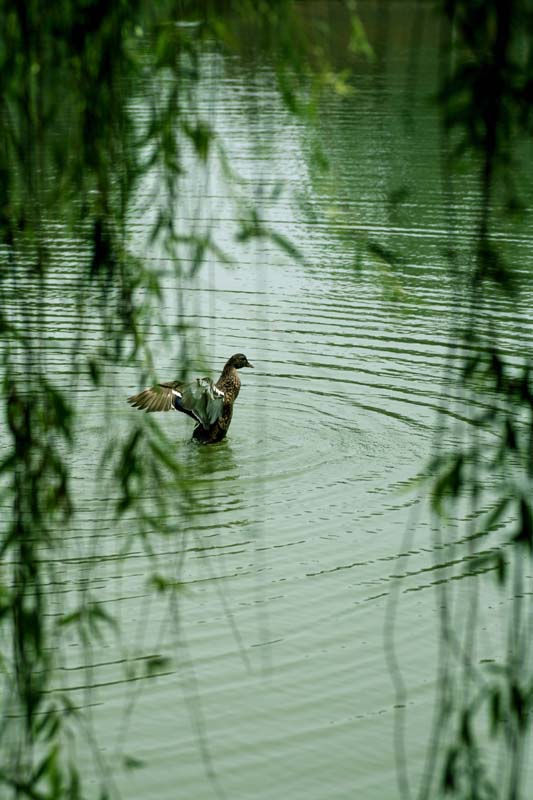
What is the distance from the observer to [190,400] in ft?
33.0

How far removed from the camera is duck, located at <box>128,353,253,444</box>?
32.2ft

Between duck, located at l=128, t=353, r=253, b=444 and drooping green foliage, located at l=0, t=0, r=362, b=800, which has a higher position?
drooping green foliage, located at l=0, t=0, r=362, b=800

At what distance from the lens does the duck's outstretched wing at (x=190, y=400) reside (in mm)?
9672

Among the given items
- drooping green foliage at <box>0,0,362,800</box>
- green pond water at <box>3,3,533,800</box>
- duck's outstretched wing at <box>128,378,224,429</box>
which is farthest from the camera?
duck's outstretched wing at <box>128,378,224,429</box>

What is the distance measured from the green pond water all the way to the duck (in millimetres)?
183

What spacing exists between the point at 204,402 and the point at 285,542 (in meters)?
1.62

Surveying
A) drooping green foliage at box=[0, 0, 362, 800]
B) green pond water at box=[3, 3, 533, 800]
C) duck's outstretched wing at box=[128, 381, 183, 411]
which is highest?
drooping green foliage at box=[0, 0, 362, 800]

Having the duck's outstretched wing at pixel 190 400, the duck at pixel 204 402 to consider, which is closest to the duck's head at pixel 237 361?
the duck at pixel 204 402

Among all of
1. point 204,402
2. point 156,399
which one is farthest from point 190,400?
point 204,402

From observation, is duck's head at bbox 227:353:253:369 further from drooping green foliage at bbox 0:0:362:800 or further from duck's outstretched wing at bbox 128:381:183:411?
drooping green foliage at bbox 0:0:362:800

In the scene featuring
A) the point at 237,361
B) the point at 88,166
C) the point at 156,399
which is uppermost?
the point at 88,166

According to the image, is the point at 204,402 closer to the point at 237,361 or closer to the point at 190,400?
the point at 190,400

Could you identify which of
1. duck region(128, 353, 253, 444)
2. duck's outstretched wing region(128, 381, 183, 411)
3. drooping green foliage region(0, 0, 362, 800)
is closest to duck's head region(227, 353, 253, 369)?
duck region(128, 353, 253, 444)

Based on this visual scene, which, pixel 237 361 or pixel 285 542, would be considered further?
pixel 237 361
